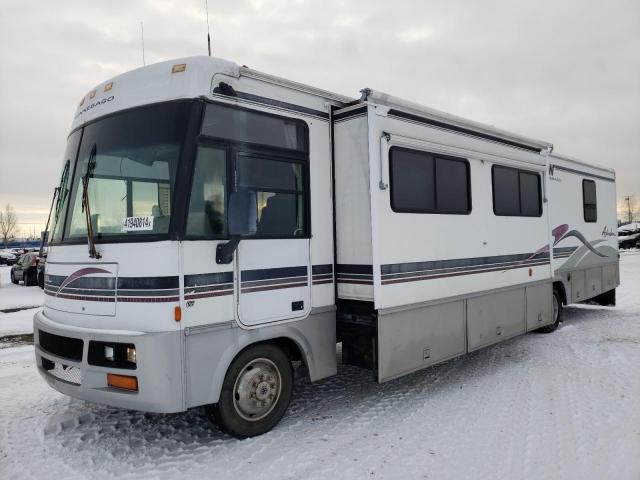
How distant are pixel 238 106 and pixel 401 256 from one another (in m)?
2.18

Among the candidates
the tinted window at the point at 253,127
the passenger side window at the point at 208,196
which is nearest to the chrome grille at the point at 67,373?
the passenger side window at the point at 208,196

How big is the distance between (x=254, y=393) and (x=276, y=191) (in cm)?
177

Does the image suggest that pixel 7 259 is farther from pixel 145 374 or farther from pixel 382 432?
pixel 382 432

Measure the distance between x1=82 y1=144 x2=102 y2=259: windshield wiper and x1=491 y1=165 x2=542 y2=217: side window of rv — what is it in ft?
15.7

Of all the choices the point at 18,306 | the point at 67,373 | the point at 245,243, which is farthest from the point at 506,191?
the point at 18,306

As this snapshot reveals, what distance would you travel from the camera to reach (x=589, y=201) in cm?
953

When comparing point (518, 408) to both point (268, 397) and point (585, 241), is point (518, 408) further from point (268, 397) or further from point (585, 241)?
point (585, 241)

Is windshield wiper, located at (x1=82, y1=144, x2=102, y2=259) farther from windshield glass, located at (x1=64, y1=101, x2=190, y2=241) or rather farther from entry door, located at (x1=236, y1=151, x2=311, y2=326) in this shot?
entry door, located at (x1=236, y1=151, x2=311, y2=326)

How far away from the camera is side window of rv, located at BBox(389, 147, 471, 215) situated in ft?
17.2

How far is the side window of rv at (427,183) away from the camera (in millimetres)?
5230

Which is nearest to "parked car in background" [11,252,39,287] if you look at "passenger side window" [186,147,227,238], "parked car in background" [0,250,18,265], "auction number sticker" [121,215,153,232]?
"auction number sticker" [121,215,153,232]

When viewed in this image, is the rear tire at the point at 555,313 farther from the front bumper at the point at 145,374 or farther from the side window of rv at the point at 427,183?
the front bumper at the point at 145,374

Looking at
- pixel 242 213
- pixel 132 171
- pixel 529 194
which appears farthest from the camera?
pixel 529 194

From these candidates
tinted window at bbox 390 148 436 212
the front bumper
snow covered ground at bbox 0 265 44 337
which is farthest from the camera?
snow covered ground at bbox 0 265 44 337
